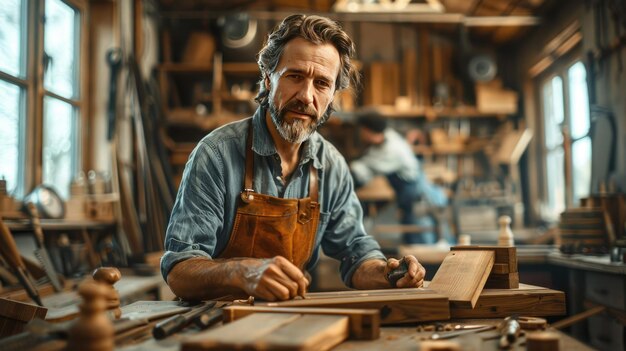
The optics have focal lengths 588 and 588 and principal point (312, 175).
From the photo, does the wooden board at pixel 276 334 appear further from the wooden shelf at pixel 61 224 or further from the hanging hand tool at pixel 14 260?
the wooden shelf at pixel 61 224

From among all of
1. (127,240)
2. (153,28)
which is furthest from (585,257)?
(153,28)

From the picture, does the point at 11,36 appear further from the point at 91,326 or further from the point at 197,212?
the point at 91,326

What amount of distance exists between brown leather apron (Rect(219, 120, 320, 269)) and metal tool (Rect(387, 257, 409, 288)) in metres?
0.46

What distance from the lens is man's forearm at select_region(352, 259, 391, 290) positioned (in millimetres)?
2094

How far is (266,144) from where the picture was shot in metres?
2.31

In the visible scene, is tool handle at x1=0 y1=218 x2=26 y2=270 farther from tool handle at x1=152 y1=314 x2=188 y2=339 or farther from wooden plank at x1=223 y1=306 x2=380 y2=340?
wooden plank at x1=223 y1=306 x2=380 y2=340

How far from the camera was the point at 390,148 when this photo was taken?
6691 mm

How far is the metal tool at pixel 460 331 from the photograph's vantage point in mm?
1398

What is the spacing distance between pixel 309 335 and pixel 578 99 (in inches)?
246

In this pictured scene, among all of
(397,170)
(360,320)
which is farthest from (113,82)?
(360,320)

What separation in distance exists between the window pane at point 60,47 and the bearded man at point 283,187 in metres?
3.23

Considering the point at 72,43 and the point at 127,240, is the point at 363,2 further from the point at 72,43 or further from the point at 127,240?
the point at 127,240

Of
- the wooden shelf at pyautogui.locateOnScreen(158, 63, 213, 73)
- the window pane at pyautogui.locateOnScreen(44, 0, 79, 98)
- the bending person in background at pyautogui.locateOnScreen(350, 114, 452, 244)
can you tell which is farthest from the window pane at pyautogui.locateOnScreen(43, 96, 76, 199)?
the bending person in background at pyautogui.locateOnScreen(350, 114, 452, 244)

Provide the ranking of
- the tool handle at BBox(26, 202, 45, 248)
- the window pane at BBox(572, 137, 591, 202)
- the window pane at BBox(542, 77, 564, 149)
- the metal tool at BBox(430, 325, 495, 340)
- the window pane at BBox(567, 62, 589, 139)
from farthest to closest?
1. the window pane at BBox(542, 77, 564, 149)
2. the window pane at BBox(567, 62, 589, 139)
3. the window pane at BBox(572, 137, 591, 202)
4. the tool handle at BBox(26, 202, 45, 248)
5. the metal tool at BBox(430, 325, 495, 340)
